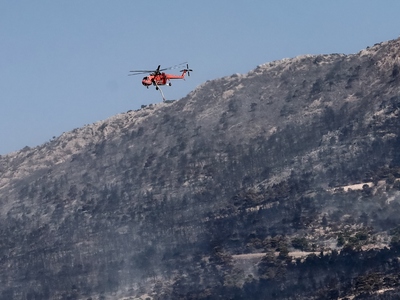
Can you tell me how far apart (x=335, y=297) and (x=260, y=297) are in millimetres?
16582

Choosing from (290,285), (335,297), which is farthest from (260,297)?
(335,297)

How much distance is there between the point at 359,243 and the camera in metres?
185

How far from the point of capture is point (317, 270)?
586 ft

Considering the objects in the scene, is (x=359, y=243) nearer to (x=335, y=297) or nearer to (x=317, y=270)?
(x=317, y=270)

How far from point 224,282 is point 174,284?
11794 millimetres

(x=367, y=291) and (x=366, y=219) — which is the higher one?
→ (x=366, y=219)

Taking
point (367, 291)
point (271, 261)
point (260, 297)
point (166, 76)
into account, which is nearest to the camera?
point (166, 76)

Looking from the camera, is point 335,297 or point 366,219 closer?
point 335,297

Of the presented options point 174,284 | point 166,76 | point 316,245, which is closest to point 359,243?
point 316,245

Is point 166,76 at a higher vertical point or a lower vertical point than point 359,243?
higher

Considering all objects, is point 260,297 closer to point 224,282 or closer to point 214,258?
A: point 224,282

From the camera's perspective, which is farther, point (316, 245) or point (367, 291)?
point (316, 245)

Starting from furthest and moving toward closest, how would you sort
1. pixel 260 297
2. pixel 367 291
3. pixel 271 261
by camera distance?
pixel 271 261 → pixel 260 297 → pixel 367 291

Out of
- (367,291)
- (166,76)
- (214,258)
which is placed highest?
(166,76)
